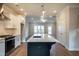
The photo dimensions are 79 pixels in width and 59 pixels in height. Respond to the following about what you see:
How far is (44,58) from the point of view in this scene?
42.1 inches

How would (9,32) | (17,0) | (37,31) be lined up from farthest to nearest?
(37,31) < (9,32) < (17,0)

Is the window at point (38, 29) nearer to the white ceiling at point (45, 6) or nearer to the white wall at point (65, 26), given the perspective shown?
the white wall at point (65, 26)

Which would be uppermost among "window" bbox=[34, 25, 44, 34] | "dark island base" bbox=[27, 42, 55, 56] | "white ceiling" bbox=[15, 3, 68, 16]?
"white ceiling" bbox=[15, 3, 68, 16]

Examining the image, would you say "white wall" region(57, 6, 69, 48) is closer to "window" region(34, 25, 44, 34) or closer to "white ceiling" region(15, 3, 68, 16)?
"white ceiling" region(15, 3, 68, 16)

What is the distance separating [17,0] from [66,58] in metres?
0.62

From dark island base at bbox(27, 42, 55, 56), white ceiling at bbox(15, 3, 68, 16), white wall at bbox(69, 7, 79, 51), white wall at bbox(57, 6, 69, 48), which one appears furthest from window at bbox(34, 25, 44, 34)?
dark island base at bbox(27, 42, 55, 56)

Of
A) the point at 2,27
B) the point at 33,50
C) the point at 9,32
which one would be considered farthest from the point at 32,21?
the point at 33,50

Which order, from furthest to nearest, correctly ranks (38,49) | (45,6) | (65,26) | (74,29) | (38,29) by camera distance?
(38,29), (65,26), (45,6), (74,29), (38,49)

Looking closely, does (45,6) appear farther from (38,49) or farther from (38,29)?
(38,29)

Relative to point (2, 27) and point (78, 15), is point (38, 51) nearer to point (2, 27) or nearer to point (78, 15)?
point (2, 27)

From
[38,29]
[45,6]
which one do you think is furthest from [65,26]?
[38,29]

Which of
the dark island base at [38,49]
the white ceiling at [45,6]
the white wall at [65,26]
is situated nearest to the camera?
the dark island base at [38,49]

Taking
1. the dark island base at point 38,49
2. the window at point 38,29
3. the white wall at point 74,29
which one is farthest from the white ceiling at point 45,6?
the window at point 38,29

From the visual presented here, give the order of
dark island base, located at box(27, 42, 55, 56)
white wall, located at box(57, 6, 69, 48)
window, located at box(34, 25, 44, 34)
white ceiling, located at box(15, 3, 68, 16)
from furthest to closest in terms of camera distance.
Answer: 1. window, located at box(34, 25, 44, 34)
2. white wall, located at box(57, 6, 69, 48)
3. white ceiling, located at box(15, 3, 68, 16)
4. dark island base, located at box(27, 42, 55, 56)
